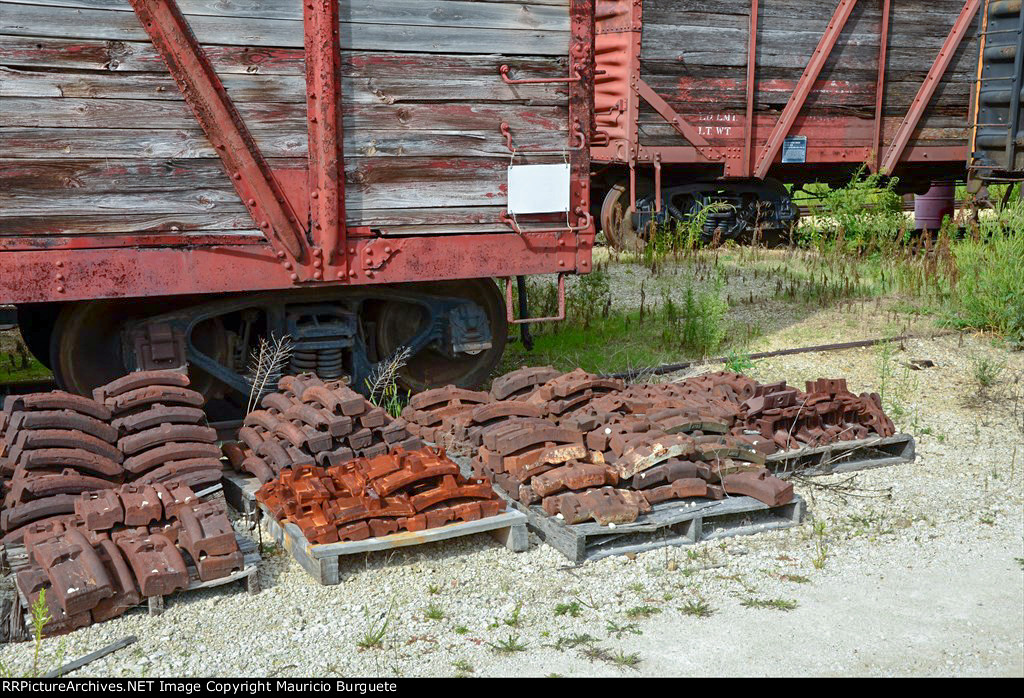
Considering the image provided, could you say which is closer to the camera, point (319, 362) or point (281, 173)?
point (281, 173)

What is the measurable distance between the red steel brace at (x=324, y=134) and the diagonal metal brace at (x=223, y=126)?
0.13 metres

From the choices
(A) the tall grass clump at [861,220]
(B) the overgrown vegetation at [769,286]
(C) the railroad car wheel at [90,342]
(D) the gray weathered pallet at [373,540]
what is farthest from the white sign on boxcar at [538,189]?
(A) the tall grass clump at [861,220]

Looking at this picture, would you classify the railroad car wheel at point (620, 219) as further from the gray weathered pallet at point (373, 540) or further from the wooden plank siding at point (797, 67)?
the gray weathered pallet at point (373, 540)

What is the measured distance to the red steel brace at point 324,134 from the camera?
5969 mm

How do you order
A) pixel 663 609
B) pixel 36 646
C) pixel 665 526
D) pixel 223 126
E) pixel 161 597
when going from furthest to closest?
pixel 223 126
pixel 665 526
pixel 663 609
pixel 161 597
pixel 36 646

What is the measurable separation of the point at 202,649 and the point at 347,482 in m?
1.24

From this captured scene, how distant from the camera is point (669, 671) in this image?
12.2 ft

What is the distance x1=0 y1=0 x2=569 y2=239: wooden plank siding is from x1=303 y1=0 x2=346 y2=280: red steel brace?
0.07 meters

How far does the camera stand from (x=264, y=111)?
6.02 meters

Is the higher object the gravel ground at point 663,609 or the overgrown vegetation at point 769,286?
the overgrown vegetation at point 769,286

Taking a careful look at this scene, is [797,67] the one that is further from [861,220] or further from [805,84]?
[861,220]

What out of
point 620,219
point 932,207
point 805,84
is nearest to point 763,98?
point 805,84

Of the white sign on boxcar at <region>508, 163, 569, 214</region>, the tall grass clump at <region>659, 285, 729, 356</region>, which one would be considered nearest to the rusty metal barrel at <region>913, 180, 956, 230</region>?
the tall grass clump at <region>659, 285, 729, 356</region>

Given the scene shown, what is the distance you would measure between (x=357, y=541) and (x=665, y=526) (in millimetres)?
1493
